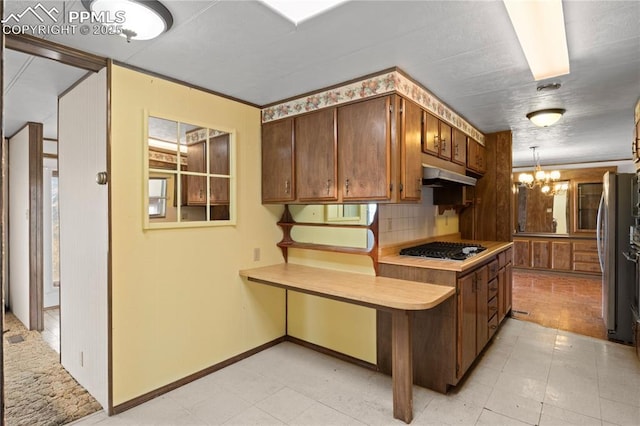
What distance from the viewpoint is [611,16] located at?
1.74m

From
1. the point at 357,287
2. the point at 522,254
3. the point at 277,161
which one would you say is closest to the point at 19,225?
the point at 277,161

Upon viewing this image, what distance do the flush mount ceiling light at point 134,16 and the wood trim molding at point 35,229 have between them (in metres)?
2.67

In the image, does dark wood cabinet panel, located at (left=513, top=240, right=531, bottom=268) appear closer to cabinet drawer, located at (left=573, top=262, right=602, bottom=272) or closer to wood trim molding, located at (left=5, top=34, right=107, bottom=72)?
cabinet drawer, located at (left=573, top=262, right=602, bottom=272)

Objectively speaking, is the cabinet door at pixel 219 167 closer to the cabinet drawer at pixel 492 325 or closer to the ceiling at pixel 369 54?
the ceiling at pixel 369 54

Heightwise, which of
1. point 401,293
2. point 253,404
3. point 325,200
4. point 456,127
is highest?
point 456,127

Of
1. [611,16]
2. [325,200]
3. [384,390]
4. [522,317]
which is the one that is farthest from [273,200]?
[522,317]

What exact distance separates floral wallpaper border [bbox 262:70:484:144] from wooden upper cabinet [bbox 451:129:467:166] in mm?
115

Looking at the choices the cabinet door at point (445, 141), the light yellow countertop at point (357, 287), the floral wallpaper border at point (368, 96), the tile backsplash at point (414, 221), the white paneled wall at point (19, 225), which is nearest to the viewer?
the light yellow countertop at point (357, 287)

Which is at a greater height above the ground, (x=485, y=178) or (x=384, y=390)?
(x=485, y=178)

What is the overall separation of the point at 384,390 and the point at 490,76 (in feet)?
7.85

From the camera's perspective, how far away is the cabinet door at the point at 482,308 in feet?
9.21

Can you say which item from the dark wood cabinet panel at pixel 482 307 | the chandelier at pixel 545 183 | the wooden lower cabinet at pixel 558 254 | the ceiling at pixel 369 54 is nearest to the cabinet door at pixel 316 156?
the ceiling at pixel 369 54

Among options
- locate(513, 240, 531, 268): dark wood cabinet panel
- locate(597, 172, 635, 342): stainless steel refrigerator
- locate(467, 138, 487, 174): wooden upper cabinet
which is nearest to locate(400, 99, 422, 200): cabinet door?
locate(467, 138, 487, 174): wooden upper cabinet

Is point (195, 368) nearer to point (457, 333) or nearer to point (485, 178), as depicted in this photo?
point (457, 333)
